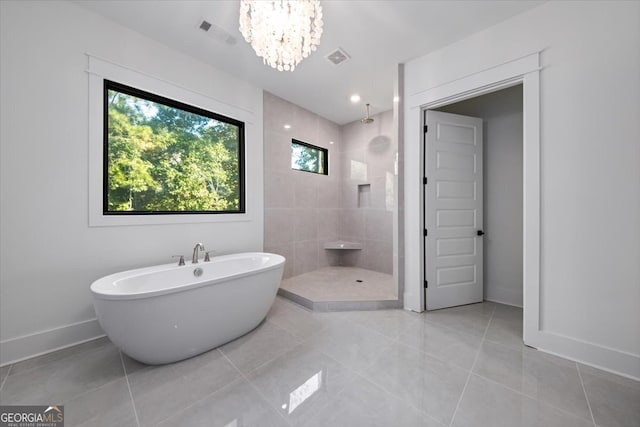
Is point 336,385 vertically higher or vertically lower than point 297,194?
lower

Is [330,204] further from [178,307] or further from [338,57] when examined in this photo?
[178,307]

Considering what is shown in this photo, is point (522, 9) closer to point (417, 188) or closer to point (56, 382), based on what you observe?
point (417, 188)

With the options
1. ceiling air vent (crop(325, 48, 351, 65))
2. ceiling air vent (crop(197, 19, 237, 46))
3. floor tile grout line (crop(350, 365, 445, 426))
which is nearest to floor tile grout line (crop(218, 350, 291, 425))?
floor tile grout line (crop(350, 365, 445, 426))

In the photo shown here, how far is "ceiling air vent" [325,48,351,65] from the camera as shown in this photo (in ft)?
7.92

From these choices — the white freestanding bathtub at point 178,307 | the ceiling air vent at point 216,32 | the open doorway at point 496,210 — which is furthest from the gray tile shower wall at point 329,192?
the white freestanding bathtub at point 178,307

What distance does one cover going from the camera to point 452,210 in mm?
2658

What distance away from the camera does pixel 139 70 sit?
86.6 inches

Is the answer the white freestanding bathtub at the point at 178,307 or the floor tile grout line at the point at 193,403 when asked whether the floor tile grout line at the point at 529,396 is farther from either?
the white freestanding bathtub at the point at 178,307

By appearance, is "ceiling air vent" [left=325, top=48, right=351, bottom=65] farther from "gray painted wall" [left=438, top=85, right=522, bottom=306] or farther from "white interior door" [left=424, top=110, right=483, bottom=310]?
"gray painted wall" [left=438, top=85, right=522, bottom=306]

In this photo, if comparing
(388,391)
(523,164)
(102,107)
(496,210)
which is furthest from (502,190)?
(102,107)

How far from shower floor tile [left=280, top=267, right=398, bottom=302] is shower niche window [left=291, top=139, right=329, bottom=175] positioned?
171cm

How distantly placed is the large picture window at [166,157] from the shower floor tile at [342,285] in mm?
1289

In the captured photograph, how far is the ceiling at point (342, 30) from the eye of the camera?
6.18 feet

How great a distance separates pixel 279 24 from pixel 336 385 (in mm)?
2359
